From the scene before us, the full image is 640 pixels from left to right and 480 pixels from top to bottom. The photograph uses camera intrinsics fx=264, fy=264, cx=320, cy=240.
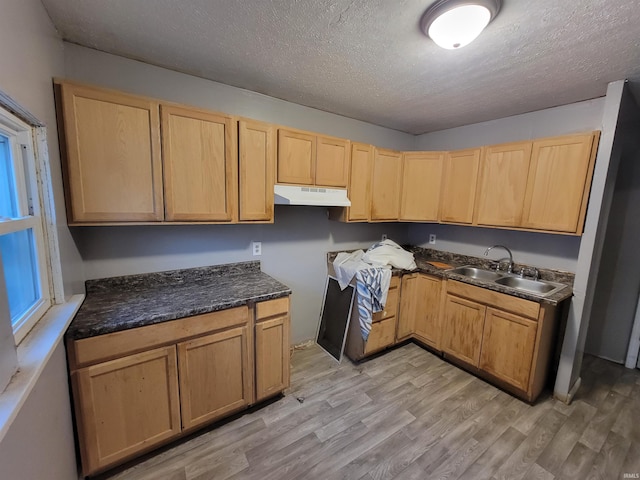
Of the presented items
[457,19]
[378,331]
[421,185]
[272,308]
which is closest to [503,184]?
[421,185]

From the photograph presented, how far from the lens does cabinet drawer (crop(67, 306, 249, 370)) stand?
131 cm

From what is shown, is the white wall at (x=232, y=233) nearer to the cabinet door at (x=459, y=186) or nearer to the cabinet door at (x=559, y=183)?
the cabinet door at (x=459, y=186)

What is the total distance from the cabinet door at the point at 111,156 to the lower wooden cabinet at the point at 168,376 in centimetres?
72

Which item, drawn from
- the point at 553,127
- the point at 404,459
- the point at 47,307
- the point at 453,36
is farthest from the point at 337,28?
the point at 404,459

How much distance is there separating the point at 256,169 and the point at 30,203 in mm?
1208

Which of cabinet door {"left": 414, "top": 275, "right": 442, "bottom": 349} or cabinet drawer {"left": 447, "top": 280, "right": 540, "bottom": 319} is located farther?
cabinet door {"left": 414, "top": 275, "right": 442, "bottom": 349}

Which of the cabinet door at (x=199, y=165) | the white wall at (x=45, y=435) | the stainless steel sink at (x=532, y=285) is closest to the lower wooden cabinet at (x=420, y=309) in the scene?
the stainless steel sink at (x=532, y=285)

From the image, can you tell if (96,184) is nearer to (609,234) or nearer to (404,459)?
(404,459)

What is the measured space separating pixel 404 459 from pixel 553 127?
288cm

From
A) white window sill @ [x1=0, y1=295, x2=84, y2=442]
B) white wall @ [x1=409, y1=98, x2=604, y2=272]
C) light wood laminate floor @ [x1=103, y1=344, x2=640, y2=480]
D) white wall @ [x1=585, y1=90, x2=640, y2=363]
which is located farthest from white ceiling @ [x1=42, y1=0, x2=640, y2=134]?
light wood laminate floor @ [x1=103, y1=344, x2=640, y2=480]

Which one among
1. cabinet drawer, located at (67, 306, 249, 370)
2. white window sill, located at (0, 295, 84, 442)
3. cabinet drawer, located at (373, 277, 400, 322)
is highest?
white window sill, located at (0, 295, 84, 442)

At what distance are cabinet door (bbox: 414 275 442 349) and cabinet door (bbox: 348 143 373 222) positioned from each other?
94 cm

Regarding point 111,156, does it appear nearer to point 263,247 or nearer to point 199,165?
point 199,165

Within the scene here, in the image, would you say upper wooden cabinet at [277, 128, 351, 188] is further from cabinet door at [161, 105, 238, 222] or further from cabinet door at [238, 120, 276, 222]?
cabinet door at [161, 105, 238, 222]
